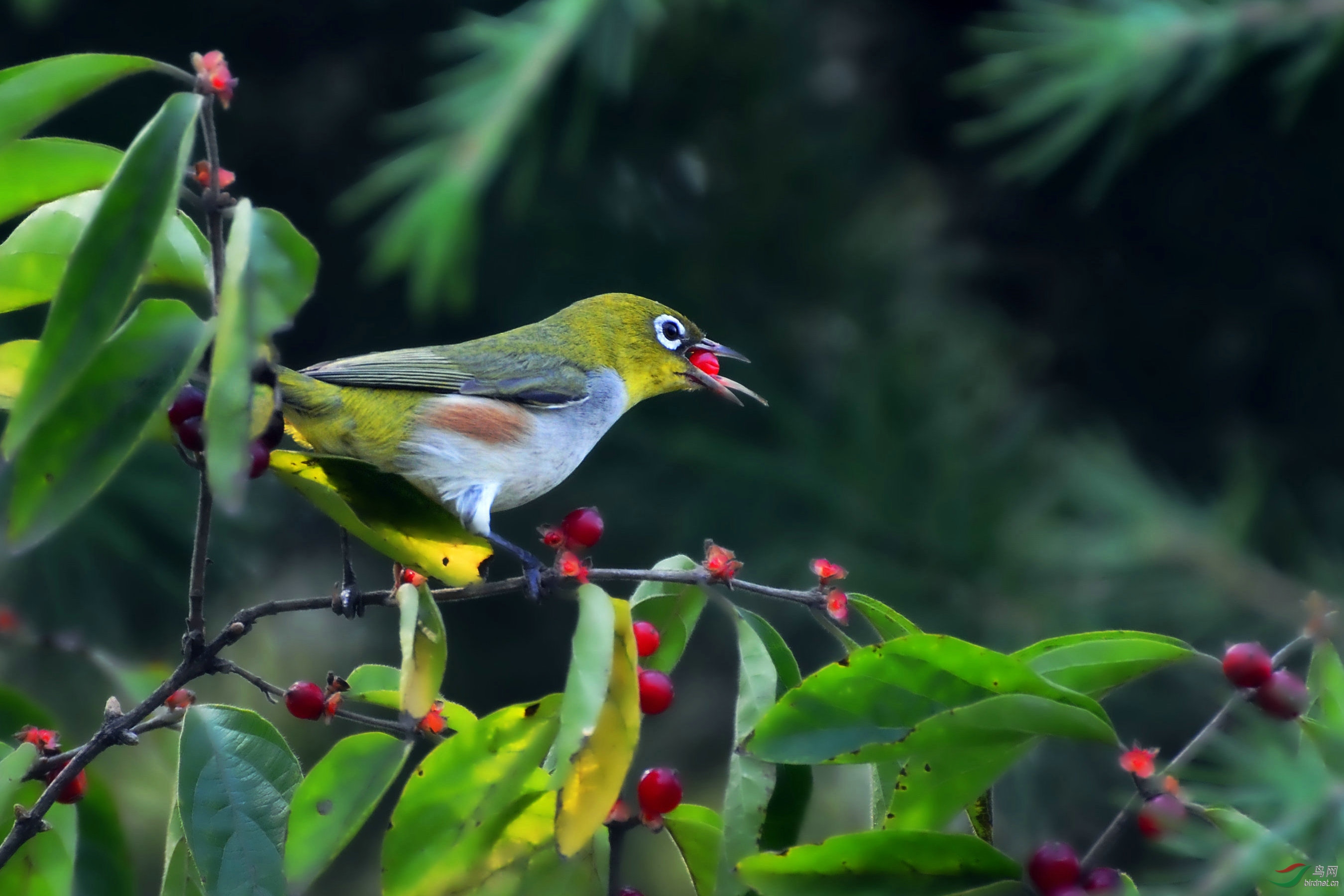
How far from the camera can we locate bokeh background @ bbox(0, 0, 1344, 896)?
9.36ft

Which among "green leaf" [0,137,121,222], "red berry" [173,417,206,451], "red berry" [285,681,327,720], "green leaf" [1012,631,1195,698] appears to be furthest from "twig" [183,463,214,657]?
"green leaf" [1012,631,1195,698]

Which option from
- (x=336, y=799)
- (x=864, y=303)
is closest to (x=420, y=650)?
(x=336, y=799)

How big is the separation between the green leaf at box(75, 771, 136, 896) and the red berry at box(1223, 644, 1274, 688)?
102 centimetres

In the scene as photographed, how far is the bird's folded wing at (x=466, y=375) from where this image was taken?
4.58 feet

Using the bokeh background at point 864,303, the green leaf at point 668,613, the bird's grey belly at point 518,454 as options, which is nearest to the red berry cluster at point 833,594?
the green leaf at point 668,613

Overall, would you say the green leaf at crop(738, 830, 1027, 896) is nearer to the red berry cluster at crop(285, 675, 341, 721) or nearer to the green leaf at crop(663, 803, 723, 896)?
the green leaf at crop(663, 803, 723, 896)

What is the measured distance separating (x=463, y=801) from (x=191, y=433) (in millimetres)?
342

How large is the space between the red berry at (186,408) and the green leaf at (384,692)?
255 millimetres

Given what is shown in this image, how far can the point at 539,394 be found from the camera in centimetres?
168

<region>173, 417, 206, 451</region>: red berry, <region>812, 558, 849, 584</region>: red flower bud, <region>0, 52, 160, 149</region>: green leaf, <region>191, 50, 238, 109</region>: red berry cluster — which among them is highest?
<region>191, 50, 238, 109</region>: red berry cluster

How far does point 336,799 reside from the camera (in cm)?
82

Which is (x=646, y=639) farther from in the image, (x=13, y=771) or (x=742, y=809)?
(x=13, y=771)

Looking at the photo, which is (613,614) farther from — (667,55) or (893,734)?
(667,55)

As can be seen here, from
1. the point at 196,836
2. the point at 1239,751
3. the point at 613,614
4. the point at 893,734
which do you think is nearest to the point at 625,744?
the point at 613,614
